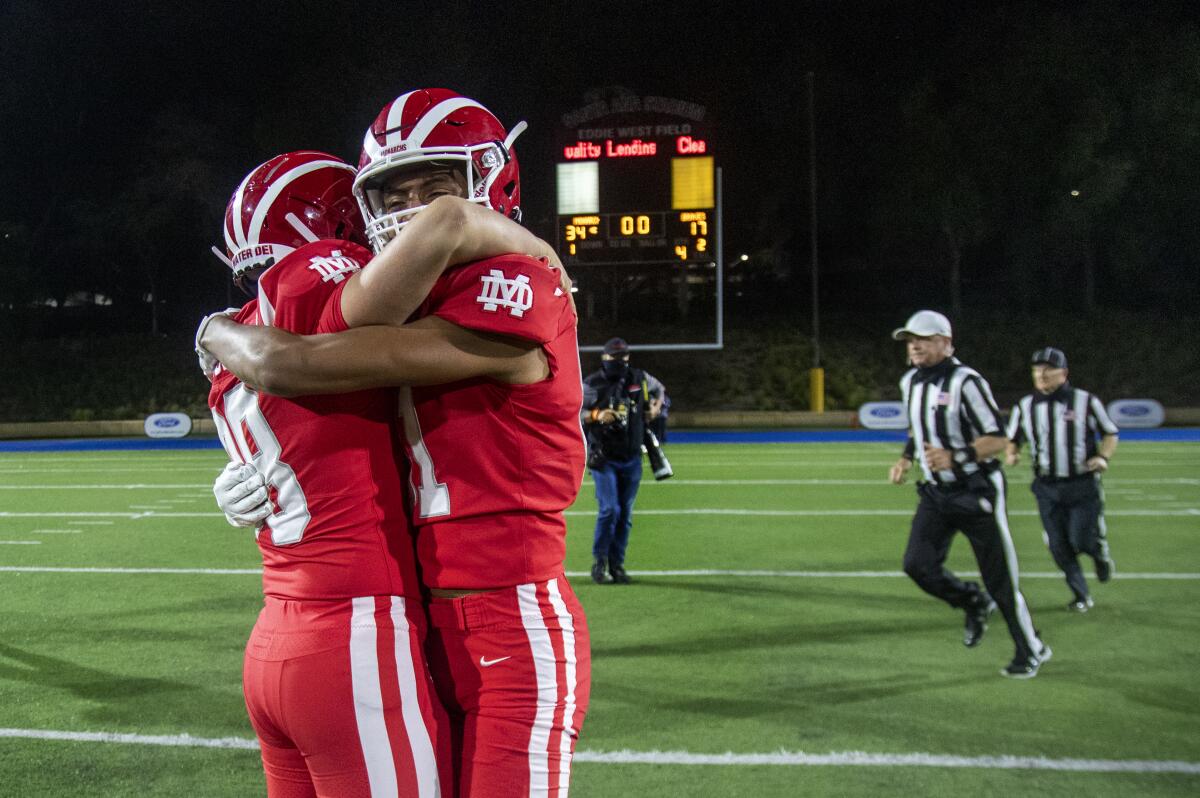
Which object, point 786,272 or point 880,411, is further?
point 786,272

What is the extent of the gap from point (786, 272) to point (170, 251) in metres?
24.9

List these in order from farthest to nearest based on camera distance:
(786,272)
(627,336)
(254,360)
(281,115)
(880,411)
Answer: (786,272) < (281,115) < (627,336) < (880,411) < (254,360)

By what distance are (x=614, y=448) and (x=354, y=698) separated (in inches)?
251

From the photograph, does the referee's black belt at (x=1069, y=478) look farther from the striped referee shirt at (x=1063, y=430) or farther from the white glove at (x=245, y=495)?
the white glove at (x=245, y=495)

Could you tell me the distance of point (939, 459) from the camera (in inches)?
230

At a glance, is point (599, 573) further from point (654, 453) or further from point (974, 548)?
point (974, 548)

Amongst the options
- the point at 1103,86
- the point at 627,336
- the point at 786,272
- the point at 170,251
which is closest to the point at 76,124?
the point at 170,251

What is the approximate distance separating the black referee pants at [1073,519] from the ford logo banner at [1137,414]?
658 inches

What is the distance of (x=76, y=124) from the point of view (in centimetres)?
4041

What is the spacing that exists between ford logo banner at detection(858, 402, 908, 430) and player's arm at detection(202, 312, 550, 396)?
21194 mm

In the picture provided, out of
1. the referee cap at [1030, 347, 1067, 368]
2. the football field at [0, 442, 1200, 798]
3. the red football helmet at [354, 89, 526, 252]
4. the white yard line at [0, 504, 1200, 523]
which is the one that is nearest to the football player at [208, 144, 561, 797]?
the red football helmet at [354, 89, 526, 252]

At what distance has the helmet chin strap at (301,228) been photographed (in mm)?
2148

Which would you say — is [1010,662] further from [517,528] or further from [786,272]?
[786,272]

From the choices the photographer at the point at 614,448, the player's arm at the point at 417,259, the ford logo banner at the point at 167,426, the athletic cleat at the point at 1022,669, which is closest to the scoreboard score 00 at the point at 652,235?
the ford logo banner at the point at 167,426
